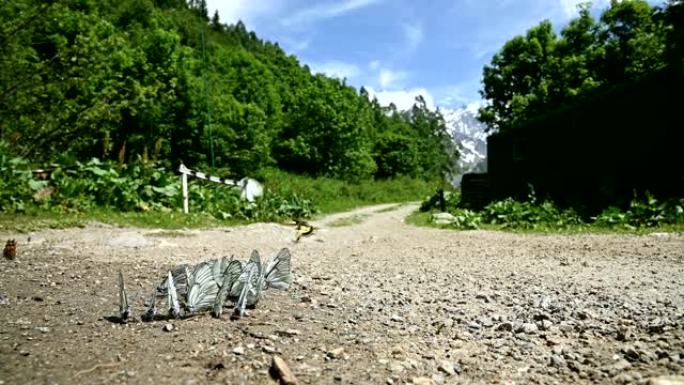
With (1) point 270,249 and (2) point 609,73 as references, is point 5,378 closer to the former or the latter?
(1) point 270,249

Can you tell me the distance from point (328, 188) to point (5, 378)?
2831 centimetres

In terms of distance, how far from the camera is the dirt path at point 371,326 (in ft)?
7.57

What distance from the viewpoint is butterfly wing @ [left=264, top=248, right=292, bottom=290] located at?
3922mm

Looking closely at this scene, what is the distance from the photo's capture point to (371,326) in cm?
308

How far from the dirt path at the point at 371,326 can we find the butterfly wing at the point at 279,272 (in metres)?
0.13

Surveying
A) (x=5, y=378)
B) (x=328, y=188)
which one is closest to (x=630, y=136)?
(x=5, y=378)

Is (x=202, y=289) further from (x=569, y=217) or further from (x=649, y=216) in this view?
(x=569, y=217)

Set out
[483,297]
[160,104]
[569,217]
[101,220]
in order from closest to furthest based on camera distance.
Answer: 1. [483,297]
2. [101,220]
3. [569,217]
4. [160,104]

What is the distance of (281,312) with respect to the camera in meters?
3.28

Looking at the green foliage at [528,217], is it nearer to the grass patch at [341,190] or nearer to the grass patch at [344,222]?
the grass patch at [344,222]

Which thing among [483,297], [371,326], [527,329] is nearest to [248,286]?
[371,326]

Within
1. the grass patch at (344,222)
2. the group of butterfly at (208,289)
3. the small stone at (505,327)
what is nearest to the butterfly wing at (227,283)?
the group of butterfly at (208,289)

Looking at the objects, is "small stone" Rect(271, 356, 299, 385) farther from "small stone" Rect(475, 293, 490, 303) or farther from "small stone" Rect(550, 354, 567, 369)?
"small stone" Rect(475, 293, 490, 303)

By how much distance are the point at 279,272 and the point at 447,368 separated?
6.41ft
